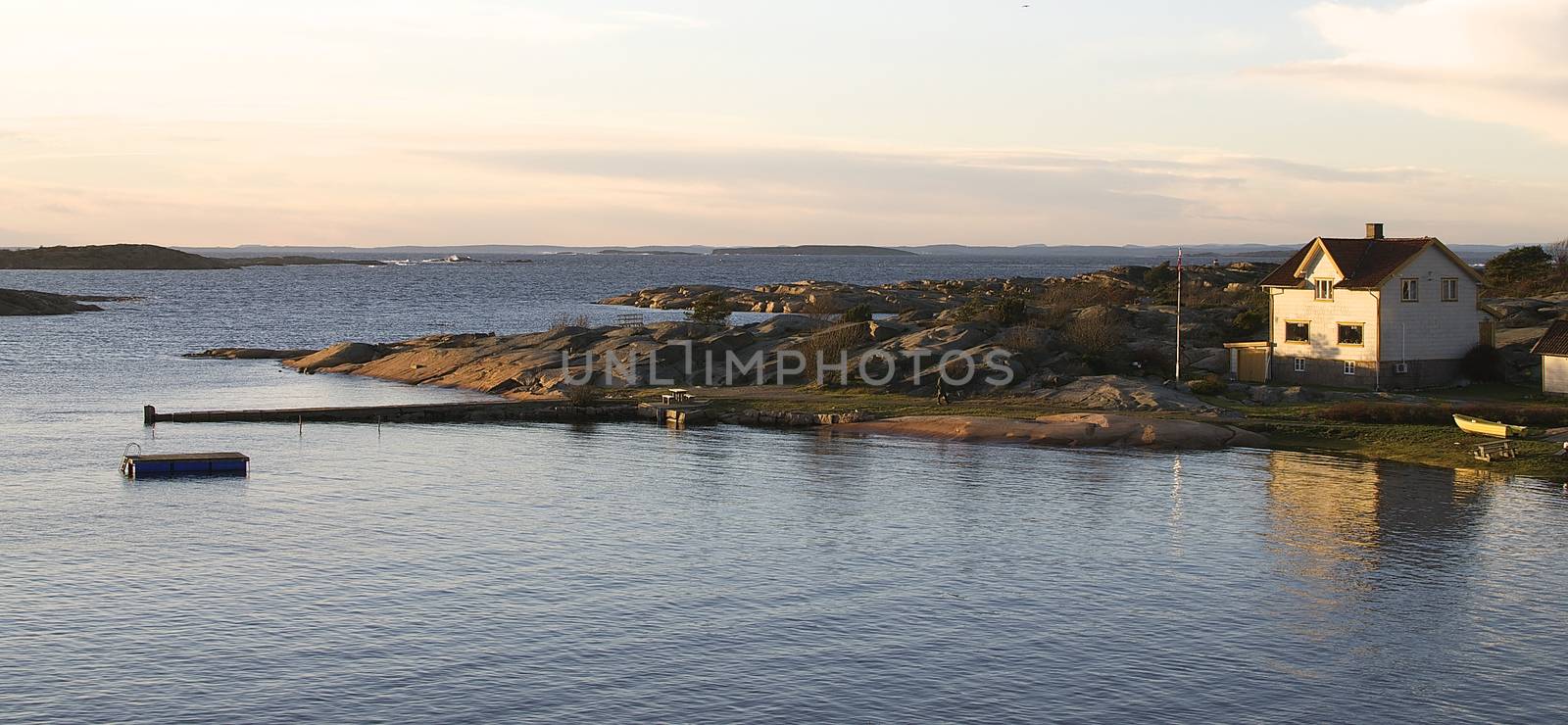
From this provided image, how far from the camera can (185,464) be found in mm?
61250

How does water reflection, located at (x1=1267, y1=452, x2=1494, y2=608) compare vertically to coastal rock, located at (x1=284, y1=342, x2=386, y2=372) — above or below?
below

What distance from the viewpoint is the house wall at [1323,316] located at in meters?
75.8

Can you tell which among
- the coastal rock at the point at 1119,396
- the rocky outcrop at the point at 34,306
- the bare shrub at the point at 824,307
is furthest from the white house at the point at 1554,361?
the rocky outcrop at the point at 34,306

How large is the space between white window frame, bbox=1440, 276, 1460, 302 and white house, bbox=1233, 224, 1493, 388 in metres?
0.05

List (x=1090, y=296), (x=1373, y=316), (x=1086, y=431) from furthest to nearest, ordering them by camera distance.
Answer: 1. (x=1090, y=296)
2. (x=1373, y=316)
3. (x=1086, y=431)

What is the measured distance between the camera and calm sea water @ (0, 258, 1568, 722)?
1297 inches

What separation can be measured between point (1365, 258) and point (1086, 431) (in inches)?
821

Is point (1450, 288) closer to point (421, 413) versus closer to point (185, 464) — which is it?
point (421, 413)

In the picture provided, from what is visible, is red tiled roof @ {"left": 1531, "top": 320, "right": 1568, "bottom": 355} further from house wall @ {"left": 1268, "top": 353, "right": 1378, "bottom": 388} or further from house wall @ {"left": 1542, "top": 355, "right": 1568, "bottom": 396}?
house wall @ {"left": 1268, "top": 353, "right": 1378, "bottom": 388}

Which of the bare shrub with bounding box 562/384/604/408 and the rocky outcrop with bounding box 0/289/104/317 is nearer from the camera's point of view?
the bare shrub with bounding box 562/384/604/408

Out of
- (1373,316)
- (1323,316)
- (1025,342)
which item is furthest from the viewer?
(1025,342)

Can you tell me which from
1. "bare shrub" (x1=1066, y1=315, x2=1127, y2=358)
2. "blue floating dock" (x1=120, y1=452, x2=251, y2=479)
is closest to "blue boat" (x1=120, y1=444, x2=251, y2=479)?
"blue floating dock" (x1=120, y1=452, x2=251, y2=479)

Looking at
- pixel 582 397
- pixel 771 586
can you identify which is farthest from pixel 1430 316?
pixel 771 586

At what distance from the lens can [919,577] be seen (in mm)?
43625
